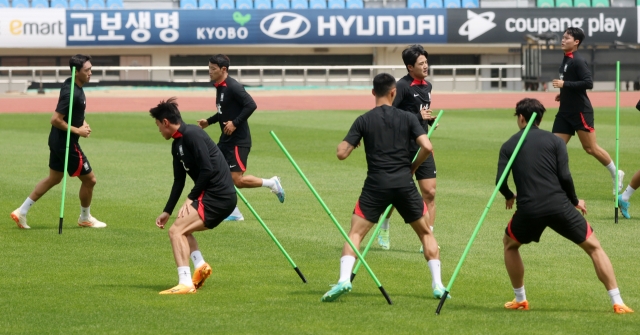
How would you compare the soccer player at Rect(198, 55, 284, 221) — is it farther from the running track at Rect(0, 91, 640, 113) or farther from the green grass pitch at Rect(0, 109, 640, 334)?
the running track at Rect(0, 91, 640, 113)

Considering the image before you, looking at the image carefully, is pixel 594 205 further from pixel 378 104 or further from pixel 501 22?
pixel 501 22

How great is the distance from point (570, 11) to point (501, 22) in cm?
388

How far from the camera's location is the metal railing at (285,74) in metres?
46.6

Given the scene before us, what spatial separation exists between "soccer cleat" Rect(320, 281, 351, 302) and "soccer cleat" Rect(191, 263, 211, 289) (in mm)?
1115

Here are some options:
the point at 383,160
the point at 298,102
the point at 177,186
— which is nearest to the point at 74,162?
the point at 177,186

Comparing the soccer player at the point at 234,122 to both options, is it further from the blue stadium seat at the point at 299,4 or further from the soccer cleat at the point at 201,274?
the blue stadium seat at the point at 299,4

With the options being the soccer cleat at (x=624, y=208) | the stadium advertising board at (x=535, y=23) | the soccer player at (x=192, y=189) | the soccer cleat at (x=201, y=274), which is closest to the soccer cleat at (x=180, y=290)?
the soccer player at (x=192, y=189)

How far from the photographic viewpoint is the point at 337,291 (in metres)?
8.08

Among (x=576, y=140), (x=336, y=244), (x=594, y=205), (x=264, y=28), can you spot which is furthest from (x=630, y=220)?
(x=264, y=28)

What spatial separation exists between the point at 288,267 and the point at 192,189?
164 cm

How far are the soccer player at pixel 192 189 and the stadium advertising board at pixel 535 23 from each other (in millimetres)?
44037

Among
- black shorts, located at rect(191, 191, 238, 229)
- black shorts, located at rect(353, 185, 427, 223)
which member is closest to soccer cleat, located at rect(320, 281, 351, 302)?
black shorts, located at rect(353, 185, 427, 223)

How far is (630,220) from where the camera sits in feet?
42.1

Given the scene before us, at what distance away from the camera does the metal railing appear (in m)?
46.6
